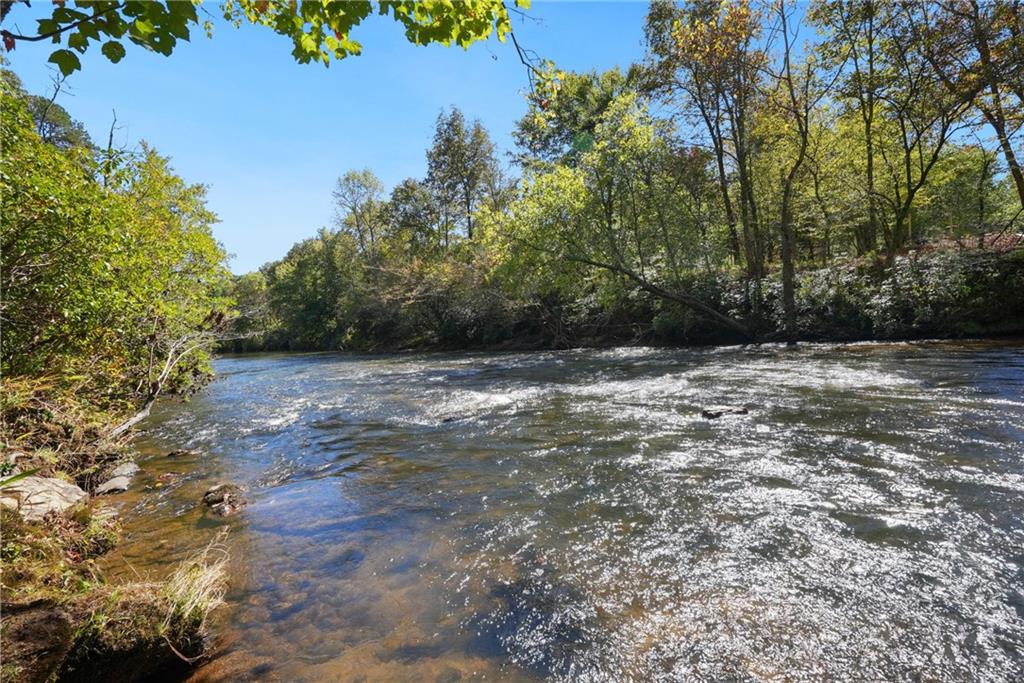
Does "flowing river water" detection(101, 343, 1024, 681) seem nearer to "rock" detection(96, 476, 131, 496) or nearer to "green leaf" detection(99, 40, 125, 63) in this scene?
"rock" detection(96, 476, 131, 496)

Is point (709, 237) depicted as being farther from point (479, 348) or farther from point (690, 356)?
point (479, 348)

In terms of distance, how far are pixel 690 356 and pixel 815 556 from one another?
15438 millimetres

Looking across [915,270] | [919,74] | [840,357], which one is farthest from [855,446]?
[919,74]

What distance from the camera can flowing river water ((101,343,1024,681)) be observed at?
10.8 ft

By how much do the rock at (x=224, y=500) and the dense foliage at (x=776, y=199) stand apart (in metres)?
9.82

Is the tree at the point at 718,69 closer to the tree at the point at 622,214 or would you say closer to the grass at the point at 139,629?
the tree at the point at 622,214

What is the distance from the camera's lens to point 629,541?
4.80 m

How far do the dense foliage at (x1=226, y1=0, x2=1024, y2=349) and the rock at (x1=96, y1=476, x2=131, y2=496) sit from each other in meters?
8.59

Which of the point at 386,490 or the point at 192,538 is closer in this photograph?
the point at 192,538

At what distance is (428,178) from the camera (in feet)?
148

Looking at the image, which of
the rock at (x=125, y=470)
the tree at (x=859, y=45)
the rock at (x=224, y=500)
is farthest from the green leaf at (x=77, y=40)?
the tree at (x=859, y=45)

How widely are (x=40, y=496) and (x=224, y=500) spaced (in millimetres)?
1881

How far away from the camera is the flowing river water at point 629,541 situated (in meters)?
3.30

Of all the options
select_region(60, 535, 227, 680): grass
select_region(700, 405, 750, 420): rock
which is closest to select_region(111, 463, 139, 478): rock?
select_region(60, 535, 227, 680): grass
